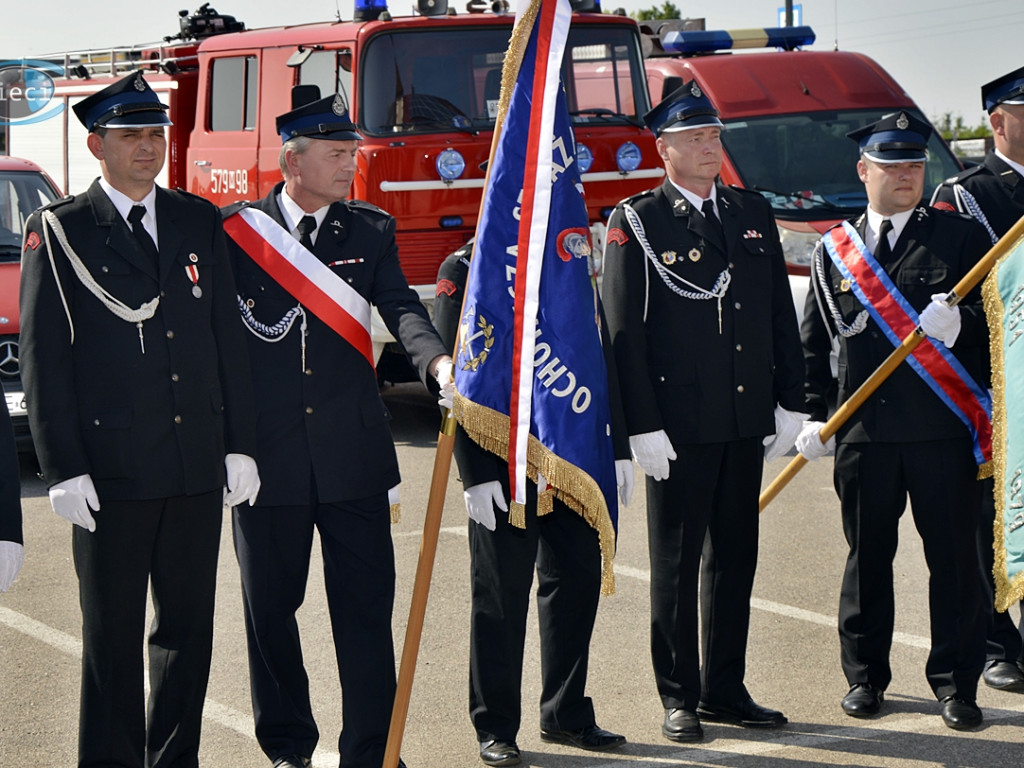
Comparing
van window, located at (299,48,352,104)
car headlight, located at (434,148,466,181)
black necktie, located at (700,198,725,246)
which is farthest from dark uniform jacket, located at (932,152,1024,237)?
van window, located at (299,48,352,104)

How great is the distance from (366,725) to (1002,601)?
6.31 feet

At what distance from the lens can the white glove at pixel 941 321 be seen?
15.9 feet

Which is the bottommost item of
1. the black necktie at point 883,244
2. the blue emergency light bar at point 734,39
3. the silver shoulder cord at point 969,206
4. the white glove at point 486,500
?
the white glove at point 486,500

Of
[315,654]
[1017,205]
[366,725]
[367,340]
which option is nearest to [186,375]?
[367,340]

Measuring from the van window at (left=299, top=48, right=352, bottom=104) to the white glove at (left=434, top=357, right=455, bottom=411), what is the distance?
595 cm

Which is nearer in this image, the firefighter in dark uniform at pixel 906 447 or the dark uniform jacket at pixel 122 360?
the dark uniform jacket at pixel 122 360

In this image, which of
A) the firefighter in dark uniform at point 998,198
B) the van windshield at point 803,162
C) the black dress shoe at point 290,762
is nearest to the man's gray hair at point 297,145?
the black dress shoe at point 290,762

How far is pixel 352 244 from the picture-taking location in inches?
177

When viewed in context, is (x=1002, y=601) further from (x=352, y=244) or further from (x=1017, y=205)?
(x=352, y=244)

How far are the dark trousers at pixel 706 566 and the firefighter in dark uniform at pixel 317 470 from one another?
96 cm

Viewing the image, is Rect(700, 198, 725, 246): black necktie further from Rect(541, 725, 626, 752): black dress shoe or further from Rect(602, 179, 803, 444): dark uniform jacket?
Rect(541, 725, 626, 752): black dress shoe

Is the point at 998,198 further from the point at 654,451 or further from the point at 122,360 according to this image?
the point at 122,360

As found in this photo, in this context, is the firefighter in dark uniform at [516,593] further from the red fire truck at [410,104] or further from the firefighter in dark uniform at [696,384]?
the red fire truck at [410,104]

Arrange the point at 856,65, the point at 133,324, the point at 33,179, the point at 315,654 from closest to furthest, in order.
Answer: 1. the point at 133,324
2. the point at 315,654
3. the point at 33,179
4. the point at 856,65
